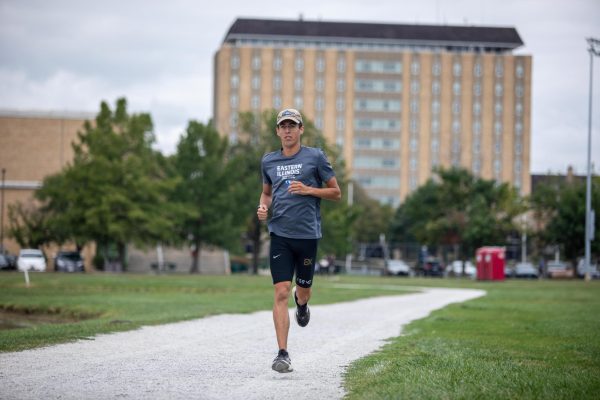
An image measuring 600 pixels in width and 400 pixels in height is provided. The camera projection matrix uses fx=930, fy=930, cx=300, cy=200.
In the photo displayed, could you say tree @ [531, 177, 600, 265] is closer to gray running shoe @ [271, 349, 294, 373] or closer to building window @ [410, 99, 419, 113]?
gray running shoe @ [271, 349, 294, 373]

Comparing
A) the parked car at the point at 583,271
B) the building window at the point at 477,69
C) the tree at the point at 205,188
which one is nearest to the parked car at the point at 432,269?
the parked car at the point at 583,271

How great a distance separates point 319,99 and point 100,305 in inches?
5217

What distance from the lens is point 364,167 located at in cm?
15650

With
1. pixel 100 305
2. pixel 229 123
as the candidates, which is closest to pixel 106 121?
pixel 100 305

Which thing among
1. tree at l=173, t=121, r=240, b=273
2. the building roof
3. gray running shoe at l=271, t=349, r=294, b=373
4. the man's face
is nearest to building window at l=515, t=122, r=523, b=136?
the building roof

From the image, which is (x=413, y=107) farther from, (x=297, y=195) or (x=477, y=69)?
(x=297, y=195)

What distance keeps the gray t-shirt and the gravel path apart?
A: 4.28 feet

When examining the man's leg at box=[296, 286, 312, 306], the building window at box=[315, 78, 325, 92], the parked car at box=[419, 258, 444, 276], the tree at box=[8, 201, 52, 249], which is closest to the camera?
the man's leg at box=[296, 286, 312, 306]

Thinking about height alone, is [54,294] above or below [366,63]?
below

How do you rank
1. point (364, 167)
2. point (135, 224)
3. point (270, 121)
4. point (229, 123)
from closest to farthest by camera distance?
point (135, 224) → point (270, 121) → point (229, 123) → point (364, 167)

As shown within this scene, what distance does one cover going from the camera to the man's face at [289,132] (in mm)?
8609

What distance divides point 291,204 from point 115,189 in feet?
158

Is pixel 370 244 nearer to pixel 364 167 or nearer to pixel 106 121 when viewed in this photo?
pixel 364 167

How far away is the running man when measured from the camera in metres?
8.59
